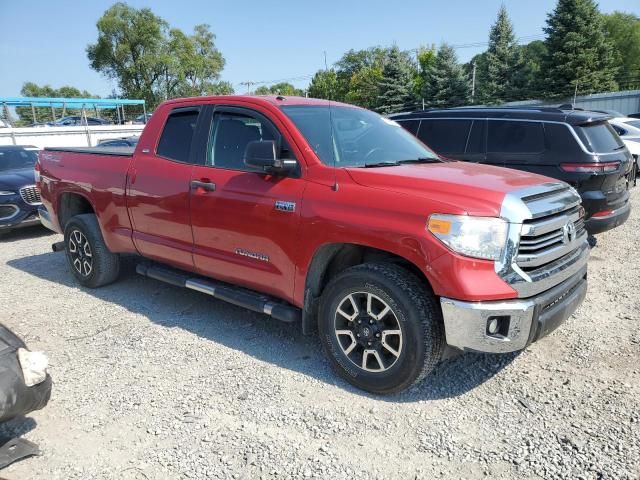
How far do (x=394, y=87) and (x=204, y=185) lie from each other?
40.1 meters

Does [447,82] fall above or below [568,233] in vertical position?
above

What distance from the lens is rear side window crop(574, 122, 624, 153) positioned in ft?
20.2

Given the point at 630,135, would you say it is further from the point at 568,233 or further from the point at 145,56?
the point at 145,56

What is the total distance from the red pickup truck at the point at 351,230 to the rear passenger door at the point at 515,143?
2732 mm

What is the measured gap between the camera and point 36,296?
555 cm

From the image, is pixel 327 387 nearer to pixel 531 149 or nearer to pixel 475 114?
pixel 531 149

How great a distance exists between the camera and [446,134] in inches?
294

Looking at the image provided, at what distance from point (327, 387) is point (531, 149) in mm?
4579

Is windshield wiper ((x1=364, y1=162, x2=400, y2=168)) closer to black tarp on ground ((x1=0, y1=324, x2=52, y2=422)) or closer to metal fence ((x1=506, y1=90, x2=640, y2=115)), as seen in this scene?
black tarp on ground ((x1=0, y1=324, x2=52, y2=422))

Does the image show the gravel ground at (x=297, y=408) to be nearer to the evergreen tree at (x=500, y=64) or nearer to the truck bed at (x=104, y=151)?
the truck bed at (x=104, y=151)

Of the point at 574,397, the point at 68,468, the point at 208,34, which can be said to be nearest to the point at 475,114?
the point at 574,397

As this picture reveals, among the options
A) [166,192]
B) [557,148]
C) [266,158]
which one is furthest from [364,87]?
[266,158]

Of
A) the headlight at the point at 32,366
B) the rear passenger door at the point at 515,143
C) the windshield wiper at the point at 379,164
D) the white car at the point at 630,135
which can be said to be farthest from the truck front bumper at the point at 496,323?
the white car at the point at 630,135

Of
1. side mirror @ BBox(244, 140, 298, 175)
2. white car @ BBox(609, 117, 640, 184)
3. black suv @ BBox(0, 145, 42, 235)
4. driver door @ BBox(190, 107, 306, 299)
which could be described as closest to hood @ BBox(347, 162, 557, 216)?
side mirror @ BBox(244, 140, 298, 175)
